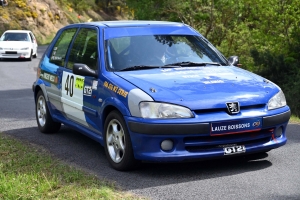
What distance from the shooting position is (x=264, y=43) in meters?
26.5

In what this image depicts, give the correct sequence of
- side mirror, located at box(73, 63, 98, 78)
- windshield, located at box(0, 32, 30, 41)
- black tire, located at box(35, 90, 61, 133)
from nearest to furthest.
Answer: side mirror, located at box(73, 63, 98, 78), black tire, located at box(35, 90, 61, 133), windshield, located at box(0, 32, 30, 41)

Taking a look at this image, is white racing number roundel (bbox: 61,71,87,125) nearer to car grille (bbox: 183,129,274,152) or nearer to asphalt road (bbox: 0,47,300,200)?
asphalt road (bbox: 0,47,300,200)

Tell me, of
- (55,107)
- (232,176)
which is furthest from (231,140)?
(55,107)

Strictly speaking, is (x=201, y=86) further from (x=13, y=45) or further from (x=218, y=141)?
(x=13, y=45)

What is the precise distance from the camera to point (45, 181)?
6117 millimetres

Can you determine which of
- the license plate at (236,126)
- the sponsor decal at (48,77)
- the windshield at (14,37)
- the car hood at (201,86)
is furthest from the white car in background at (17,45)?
the license plate at (236,126)

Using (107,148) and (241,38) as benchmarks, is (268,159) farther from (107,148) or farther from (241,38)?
(241,38)

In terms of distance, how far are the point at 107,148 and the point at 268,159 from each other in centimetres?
182

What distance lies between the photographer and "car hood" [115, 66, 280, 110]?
648 cm

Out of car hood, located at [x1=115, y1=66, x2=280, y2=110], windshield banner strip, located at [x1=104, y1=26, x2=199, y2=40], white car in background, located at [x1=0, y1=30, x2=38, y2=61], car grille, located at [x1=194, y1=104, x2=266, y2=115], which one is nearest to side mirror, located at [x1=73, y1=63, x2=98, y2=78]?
car hood, located at [x1=115, y1=66, x2=280, y2=110]

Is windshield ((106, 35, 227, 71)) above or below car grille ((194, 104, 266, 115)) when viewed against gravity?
above

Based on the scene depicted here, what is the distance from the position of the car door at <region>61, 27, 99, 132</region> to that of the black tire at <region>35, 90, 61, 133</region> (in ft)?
3.00

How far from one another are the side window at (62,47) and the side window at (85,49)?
0.92 ft

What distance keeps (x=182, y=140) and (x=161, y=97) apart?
0.47 metres
